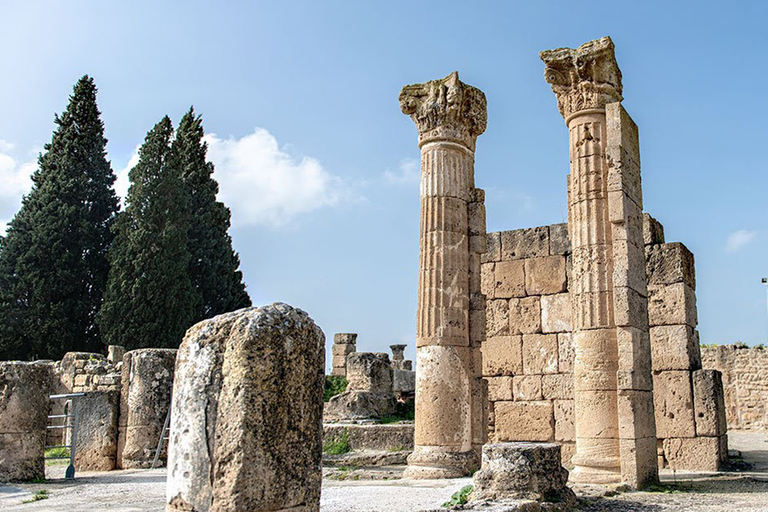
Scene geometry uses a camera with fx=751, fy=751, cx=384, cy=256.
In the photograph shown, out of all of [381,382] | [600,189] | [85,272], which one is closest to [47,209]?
[85,272]

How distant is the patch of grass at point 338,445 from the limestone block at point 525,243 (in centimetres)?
471

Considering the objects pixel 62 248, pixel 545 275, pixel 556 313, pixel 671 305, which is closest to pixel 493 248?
pixel 545 275

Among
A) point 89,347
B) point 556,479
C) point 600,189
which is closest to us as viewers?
point 556,479

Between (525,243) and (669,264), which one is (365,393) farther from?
(669,264)

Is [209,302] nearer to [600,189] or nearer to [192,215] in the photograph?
[192,215]

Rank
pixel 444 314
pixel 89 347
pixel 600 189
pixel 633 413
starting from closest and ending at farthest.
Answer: pixel 633 413 → pixel 600 189 → pixel 444 314 → pixel 89 347

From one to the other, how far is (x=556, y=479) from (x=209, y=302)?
92.6 feet

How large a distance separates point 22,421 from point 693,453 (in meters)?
9.96

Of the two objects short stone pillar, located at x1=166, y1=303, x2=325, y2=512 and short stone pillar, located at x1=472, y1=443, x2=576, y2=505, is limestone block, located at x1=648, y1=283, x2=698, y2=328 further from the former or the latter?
short stone pillar, located at x1=166, y1=303, x2=325, y2=512

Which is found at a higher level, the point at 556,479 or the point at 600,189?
the point at 600,189

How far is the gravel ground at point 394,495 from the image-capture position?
770cm

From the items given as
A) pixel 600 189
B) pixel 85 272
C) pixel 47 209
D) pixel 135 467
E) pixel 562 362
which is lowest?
pixel 135 467

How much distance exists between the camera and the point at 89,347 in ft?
105

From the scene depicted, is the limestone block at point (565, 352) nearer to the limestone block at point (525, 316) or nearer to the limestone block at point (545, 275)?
the limestone block at point (525, 316)
